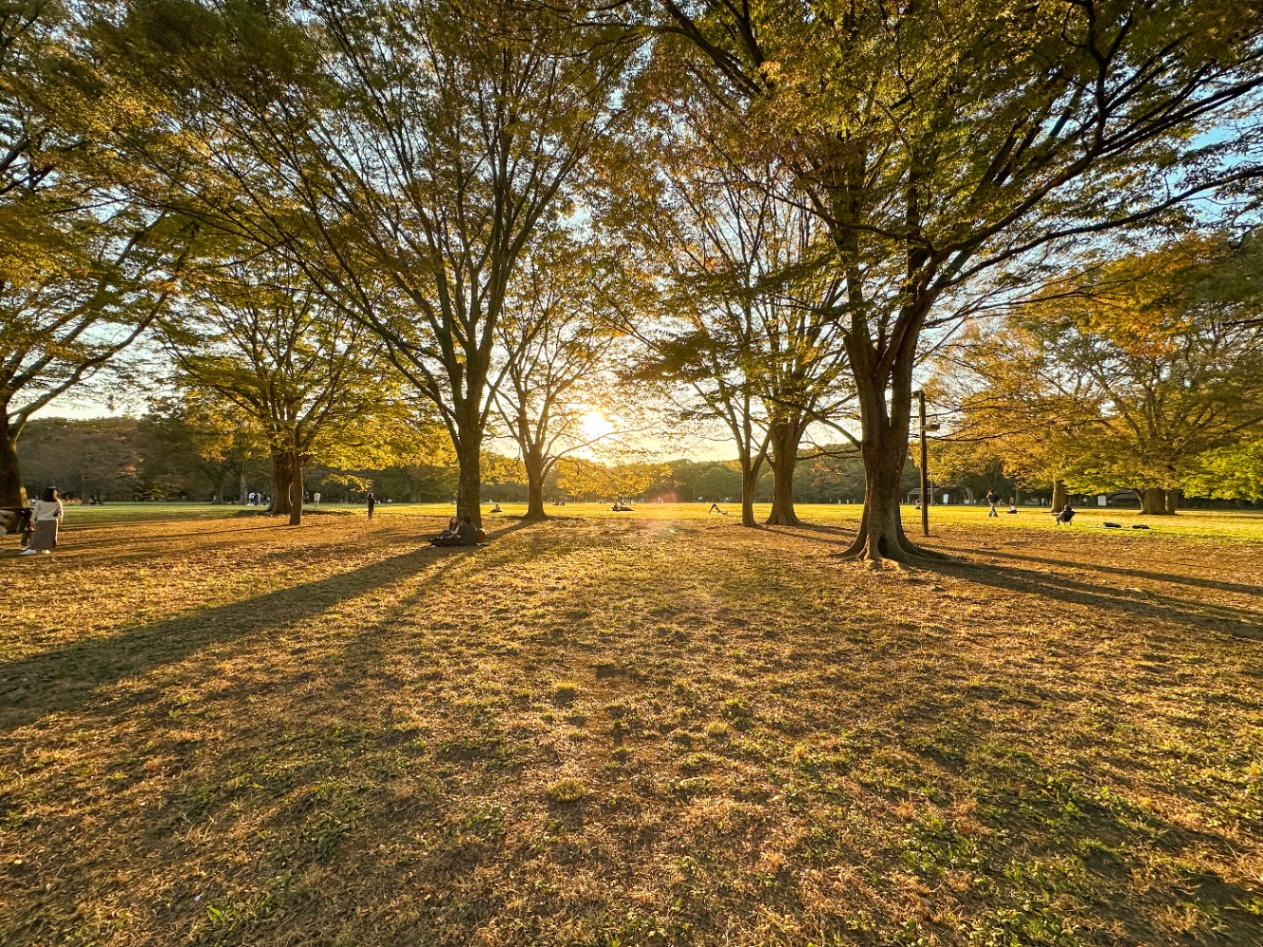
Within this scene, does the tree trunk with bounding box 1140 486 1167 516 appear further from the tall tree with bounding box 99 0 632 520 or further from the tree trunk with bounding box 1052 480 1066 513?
the tall tree with bounding box 99 0 632 520

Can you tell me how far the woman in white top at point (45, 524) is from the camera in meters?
10.1

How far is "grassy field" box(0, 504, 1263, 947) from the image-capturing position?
183 centimetres

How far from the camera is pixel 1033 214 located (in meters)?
7.20

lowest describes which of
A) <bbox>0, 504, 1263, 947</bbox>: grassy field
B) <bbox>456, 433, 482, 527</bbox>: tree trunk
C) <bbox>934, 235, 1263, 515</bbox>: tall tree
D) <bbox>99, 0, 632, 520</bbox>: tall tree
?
<bbox>0, 504, 1263, 947</bbox>: grassy field

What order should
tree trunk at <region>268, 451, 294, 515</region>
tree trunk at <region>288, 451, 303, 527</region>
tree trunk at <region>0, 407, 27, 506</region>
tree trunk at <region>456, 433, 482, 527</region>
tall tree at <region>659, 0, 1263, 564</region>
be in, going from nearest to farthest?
tall tree at <region>659, 0, 1263, 564</region>
tree trunk at <region>456, 433, 482, 527</region>
tree trunk at <region>0, 407, 27, 506</region>
tree trunk at <region>288, 451, 303, 527</region>
tree trunk at <region>268, 451, 294, 515</region>

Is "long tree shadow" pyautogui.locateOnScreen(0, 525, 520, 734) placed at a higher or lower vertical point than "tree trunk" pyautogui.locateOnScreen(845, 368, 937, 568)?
lower

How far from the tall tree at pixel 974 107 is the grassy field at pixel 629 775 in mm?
5475

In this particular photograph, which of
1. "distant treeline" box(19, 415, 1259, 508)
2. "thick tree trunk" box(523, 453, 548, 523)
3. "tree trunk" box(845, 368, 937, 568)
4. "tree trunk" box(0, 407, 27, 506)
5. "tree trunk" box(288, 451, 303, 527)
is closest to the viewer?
"tree trunk" box(845, 368, 937, 568)

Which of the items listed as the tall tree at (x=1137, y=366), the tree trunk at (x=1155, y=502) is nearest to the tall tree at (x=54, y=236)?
the tall tree at (x=1137, y=366)

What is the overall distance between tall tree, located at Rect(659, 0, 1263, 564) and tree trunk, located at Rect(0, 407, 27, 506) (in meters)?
20.2

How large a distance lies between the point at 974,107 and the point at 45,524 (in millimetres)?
18598

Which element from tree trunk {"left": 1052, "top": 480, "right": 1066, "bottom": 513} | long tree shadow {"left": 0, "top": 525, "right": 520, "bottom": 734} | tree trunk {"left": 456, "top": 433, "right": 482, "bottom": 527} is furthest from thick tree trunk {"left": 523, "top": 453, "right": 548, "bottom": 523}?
tree trunk {"left": 1052, "top": 480, "right": 1066, "bottom": 513}

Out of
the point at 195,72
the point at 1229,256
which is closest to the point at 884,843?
the point at 1229,256

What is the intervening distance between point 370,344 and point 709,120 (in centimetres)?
1484
